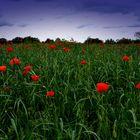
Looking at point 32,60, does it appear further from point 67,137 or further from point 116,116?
point 67,137

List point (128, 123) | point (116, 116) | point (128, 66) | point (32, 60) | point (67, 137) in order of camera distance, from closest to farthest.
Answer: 1. point (67, 137)
2. point (128, 123)
3. point (116, 116)
4. point (128, 66)
5. point (32, 60)

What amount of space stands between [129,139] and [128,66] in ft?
9.44

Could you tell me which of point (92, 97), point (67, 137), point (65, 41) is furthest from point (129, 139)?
point (65, 41)

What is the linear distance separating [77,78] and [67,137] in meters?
1.91

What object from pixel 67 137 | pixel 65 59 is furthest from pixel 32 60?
pixel 67 137

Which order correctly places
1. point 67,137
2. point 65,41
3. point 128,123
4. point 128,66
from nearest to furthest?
point 67,137 < point 128,123 < point 128,66 < point 65,41

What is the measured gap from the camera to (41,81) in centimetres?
562

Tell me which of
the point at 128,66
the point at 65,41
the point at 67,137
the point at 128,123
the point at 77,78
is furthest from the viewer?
the point at 65,41

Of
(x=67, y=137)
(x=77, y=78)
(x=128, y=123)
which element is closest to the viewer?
(x=67, y=137)

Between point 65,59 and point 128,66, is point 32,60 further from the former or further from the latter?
point 128,66

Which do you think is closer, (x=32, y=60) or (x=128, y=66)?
(x=128, y=66)

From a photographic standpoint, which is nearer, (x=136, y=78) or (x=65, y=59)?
(x=136, y=78)

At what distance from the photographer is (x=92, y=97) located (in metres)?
4.88

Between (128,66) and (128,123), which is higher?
(128,66)
